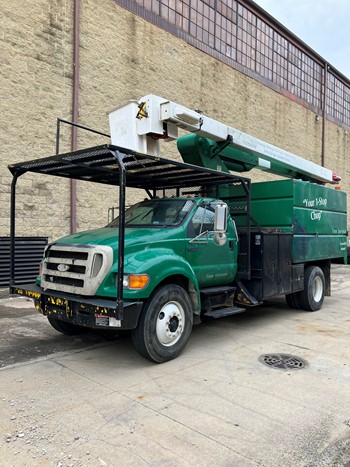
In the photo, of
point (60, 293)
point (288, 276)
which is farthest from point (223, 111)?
point (60, 293)

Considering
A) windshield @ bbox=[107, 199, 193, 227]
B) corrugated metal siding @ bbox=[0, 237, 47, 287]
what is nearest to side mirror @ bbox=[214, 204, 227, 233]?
windshield @ bbox=[107, 199, 193, 227]

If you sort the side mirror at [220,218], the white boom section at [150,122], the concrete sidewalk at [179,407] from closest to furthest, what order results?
the concrete sidewalk at [179,407], the side mirror at [220,218], the white boom section at [150,122]

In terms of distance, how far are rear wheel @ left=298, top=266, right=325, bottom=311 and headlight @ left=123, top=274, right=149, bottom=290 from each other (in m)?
4.91

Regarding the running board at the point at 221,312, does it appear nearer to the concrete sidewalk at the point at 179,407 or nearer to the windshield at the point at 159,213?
the concrete sidewalk at the point at 179,407

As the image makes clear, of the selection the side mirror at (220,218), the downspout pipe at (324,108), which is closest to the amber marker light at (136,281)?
the side mirror at (220,218)

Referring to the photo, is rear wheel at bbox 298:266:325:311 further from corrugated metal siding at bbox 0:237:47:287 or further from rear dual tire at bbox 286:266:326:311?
corrugated metal siding at bbox 0:237:47:287

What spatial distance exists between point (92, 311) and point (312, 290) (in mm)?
5684

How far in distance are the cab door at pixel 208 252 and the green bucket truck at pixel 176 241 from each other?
2 cm

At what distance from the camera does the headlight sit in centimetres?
464

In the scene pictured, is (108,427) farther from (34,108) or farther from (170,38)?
(170,38)

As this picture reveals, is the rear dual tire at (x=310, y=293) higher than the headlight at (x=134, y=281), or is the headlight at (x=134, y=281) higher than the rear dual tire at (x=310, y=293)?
the headlight at (x=134, y=281)

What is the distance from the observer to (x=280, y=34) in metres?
21.3

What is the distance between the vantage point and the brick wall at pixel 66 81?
10.2 meters

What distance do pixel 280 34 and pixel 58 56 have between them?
14.7 metres
